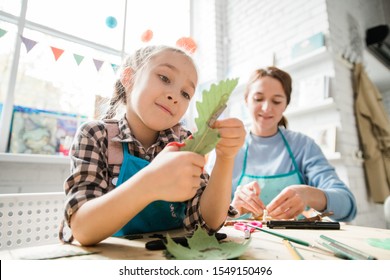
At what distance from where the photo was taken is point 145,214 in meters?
0.47

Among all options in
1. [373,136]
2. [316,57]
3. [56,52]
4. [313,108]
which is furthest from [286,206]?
[56,52]

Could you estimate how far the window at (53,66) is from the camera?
137 centimetres

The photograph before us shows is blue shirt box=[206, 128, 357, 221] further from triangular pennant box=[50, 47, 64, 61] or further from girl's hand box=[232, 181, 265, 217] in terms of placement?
triangular pennant box=[50, 47, 64, 61]

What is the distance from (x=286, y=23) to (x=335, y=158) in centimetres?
99

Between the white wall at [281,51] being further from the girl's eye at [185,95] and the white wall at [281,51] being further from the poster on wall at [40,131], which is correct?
the girl's eye at [185,95]

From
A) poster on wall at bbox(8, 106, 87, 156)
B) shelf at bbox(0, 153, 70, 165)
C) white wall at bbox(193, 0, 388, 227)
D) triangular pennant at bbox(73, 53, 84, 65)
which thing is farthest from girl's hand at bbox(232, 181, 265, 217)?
triangular pennant at bbox(73, 53, 84, 65)

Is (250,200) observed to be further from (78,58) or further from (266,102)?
(78,58)

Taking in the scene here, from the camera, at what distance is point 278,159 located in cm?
93

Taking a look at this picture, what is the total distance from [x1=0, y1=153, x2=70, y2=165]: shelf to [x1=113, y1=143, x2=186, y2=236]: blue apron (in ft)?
3.34

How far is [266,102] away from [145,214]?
2.18 feet

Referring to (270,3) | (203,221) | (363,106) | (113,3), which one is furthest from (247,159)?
(113,3)

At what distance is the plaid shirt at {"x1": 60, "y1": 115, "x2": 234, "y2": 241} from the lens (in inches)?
14.4

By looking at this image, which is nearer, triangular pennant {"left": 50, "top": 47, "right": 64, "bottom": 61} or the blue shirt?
the blue shirt
